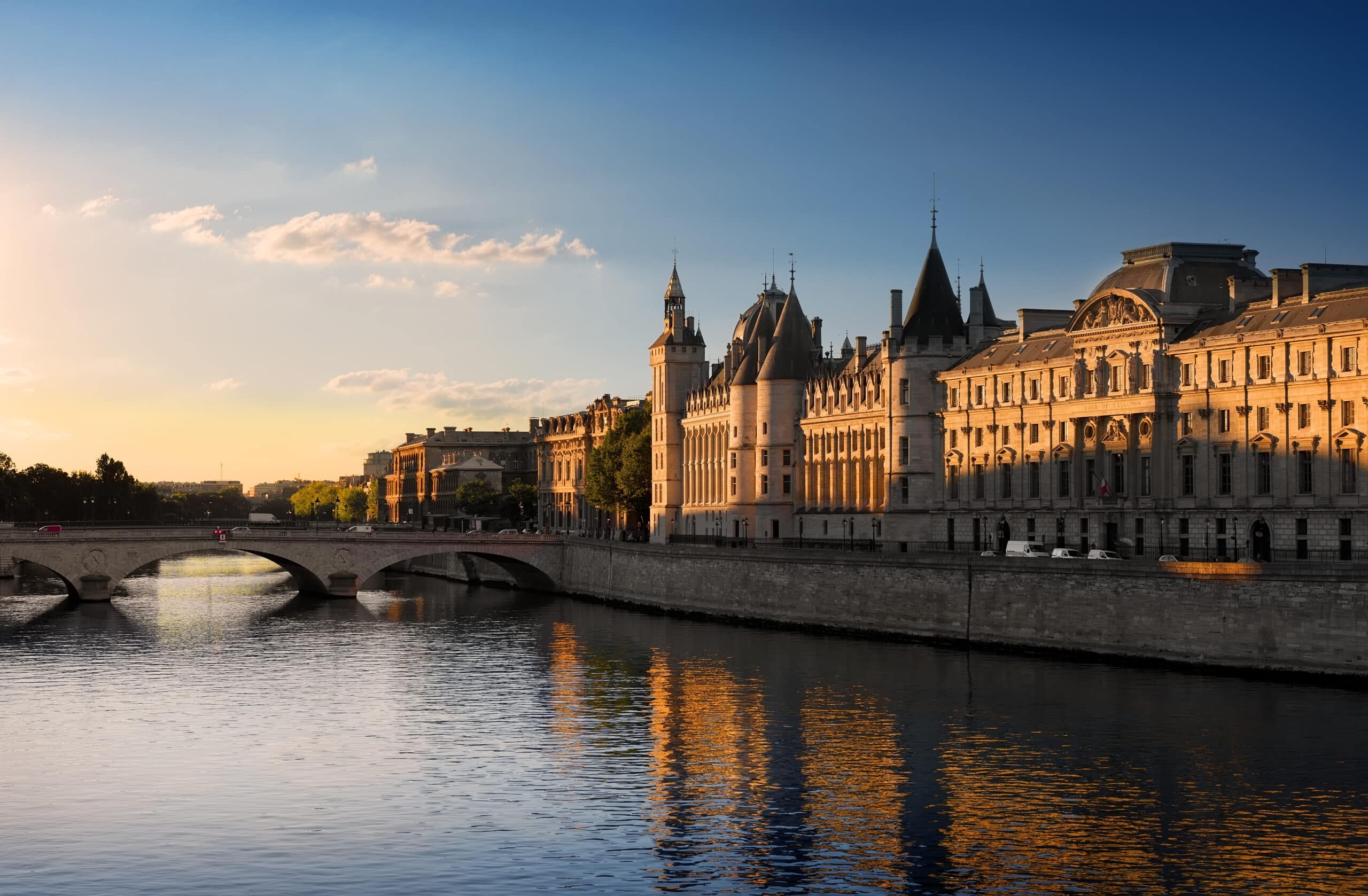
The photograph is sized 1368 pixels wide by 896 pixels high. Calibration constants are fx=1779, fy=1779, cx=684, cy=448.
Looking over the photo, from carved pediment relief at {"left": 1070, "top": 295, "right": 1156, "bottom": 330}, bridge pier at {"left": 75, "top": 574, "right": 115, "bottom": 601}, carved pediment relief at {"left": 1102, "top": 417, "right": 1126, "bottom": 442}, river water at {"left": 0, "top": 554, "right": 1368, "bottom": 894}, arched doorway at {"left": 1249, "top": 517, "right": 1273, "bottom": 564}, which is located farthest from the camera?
bridge pier at {"left": 75, "top": 574, "right": 115, "bottom": 601}

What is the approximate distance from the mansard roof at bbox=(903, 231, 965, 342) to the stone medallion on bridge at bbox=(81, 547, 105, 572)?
52.0 meters

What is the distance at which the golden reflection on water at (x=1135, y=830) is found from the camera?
125 feet

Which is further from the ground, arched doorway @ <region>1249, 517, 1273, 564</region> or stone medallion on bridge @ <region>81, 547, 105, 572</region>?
arched doorway @ <region>1249, 517, 1273, 564</region>

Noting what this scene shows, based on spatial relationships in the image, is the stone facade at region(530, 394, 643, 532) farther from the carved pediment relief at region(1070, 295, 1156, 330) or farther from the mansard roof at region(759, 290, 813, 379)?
the carved pediment relief at region(1070, 295, 1156, 330)

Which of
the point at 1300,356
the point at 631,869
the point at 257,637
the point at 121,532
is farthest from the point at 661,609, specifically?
the point at 631,869

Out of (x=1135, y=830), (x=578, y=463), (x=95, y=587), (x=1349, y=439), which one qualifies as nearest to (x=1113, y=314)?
(x=1349, y=439)

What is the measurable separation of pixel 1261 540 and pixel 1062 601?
11.9 metres

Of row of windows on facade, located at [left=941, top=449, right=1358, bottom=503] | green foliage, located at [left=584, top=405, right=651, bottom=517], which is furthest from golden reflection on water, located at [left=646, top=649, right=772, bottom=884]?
green foliage, located at [left=584, top=405, right=651, bottom=517]

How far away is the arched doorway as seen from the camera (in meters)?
79.2

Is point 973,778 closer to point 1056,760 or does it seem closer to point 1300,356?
point 1056,760

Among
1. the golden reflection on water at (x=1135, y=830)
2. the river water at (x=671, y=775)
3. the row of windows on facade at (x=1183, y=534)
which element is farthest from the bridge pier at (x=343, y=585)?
the golden reflection on water at (x=1135, y=830)

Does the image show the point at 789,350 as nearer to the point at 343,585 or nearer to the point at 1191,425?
the point at 343,585

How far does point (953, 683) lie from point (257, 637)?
128 feet

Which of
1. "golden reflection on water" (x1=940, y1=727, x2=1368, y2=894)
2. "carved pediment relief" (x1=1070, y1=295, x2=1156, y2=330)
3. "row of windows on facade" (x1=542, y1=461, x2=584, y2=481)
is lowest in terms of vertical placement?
"golden reflection on water" (x1=940, y1=727, x2=1368, y2=894)
